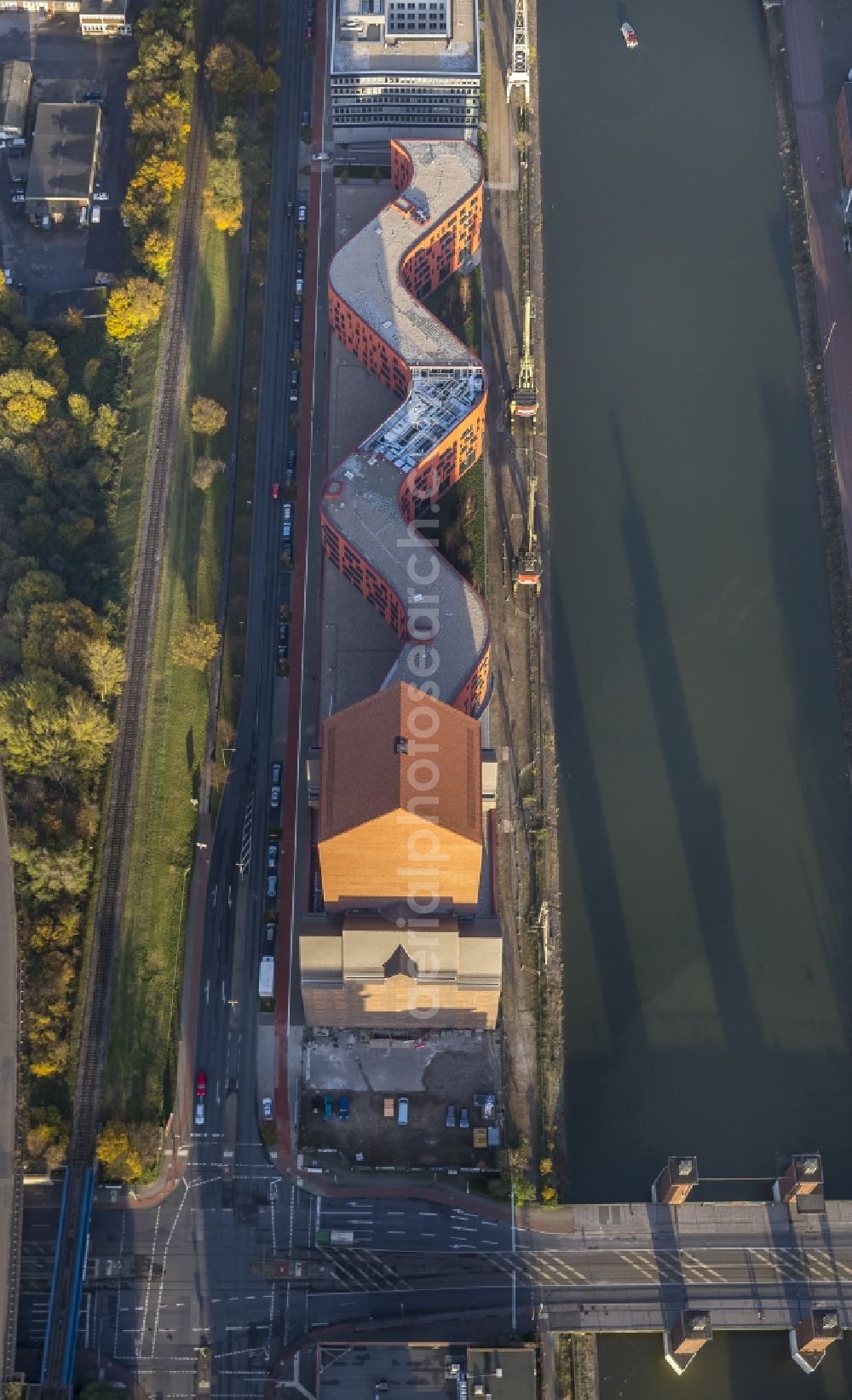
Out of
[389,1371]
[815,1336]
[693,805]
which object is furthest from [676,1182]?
[693,805]

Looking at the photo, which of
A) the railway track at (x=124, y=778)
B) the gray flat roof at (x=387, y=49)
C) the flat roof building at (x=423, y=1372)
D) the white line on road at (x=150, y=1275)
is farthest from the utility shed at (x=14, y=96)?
the flat roof building at (x=423, y=1372)

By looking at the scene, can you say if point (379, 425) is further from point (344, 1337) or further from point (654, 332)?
point (344, 1337)

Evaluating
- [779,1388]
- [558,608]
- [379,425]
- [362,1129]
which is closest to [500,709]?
[558,608]

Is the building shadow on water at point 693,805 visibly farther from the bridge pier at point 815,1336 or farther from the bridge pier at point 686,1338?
the bridge pier at point 686,1338

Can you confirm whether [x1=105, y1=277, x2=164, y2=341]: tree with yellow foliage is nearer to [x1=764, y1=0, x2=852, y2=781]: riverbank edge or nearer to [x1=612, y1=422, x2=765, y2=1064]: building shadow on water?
[x1=612, y1=422, x2=765, y2=1064]: building shadow on water

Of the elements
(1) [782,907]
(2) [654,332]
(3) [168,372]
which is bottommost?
(1) [782,907]

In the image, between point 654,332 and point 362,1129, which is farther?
point 654,332
